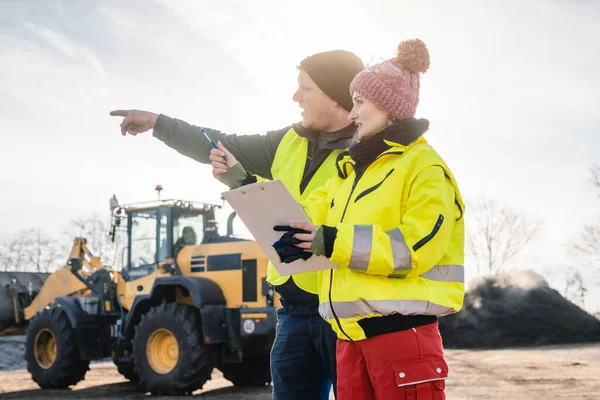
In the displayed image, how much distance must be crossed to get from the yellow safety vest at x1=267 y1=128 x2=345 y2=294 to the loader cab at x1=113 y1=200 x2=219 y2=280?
24.1 feet

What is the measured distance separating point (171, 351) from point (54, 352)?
2976 mm

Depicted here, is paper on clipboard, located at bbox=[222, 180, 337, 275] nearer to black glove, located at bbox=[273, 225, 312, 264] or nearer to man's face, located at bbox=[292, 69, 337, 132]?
black glove, located at bbox=[273, 225, 312, 264]

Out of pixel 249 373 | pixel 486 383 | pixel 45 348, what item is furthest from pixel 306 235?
pixel 45 348

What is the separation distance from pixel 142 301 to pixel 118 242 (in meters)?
1.51

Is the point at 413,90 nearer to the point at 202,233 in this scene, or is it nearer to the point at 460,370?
the point at 202,233

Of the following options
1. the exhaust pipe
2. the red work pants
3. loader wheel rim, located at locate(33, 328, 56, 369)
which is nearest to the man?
the red work pants

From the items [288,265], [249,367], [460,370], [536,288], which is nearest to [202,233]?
[249,367]

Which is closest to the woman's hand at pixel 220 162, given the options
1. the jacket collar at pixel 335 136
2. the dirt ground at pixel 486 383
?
the jacket collar at pixel 335 136

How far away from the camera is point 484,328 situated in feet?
66.1

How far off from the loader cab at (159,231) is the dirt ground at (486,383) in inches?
74.7

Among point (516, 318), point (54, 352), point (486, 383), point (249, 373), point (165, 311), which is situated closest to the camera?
point (165, 311)

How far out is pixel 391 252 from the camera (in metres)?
1.93

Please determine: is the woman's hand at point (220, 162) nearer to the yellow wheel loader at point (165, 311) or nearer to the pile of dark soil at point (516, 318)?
the yellow wheel loader at point (165, 311)

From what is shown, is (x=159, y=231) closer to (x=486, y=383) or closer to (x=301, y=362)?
(x=486, y=383)
